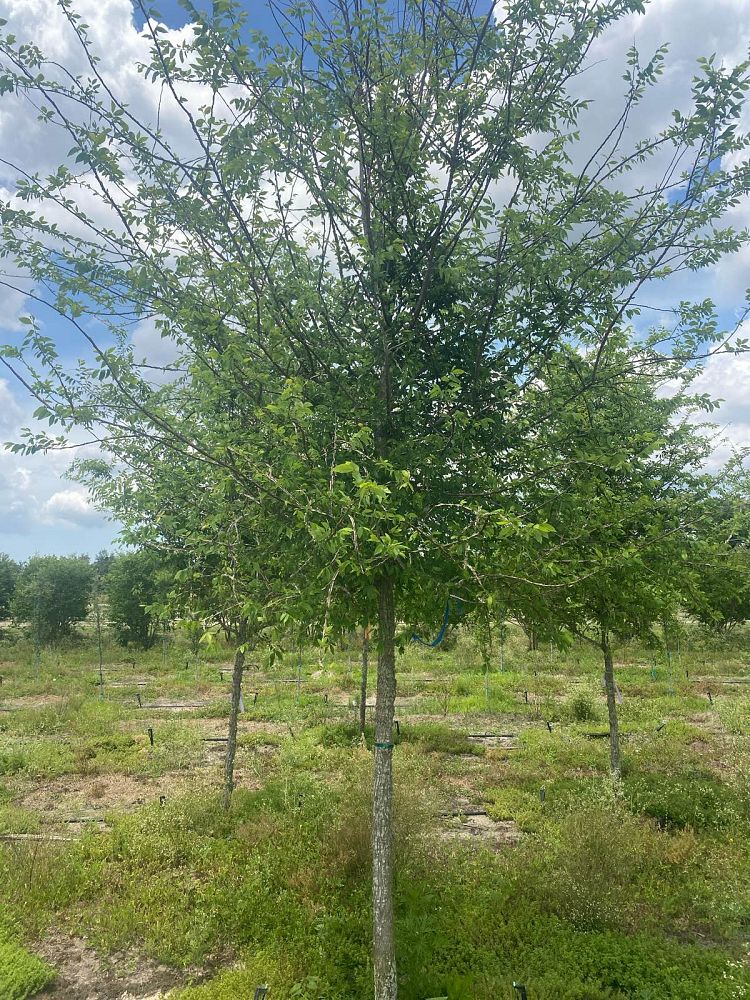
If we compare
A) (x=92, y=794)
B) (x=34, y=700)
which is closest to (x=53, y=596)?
(x=34, y=700)

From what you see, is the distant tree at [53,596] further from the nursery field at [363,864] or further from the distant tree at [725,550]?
the distant tree at [725,550]

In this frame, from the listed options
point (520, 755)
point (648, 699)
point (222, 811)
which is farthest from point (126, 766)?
point (648, 699)

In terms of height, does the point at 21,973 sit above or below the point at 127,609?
below

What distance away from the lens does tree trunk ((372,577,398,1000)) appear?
4.97 meters

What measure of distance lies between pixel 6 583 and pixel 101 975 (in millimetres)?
42231

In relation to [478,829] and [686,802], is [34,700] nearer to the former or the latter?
[478,829]

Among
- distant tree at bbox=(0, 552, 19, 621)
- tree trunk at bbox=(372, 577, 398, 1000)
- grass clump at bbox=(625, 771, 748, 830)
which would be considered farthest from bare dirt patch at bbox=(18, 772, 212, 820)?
distant tree at bbox=(0, 552, 19, 621)

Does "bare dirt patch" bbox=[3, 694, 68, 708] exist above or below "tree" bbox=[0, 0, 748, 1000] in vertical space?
below

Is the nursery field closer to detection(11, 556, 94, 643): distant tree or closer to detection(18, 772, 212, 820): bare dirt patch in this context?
detection(18, 772, 212, 820): bare dirt patch

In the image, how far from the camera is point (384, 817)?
519 cm

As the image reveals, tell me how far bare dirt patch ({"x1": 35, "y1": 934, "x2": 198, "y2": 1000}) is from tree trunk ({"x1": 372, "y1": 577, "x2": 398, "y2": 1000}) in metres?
2.21

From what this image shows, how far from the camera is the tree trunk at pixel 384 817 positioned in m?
4.97

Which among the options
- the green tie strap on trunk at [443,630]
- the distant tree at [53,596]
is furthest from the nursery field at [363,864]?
the distant tree at [53,596]

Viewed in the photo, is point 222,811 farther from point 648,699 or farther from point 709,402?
point 648,699
